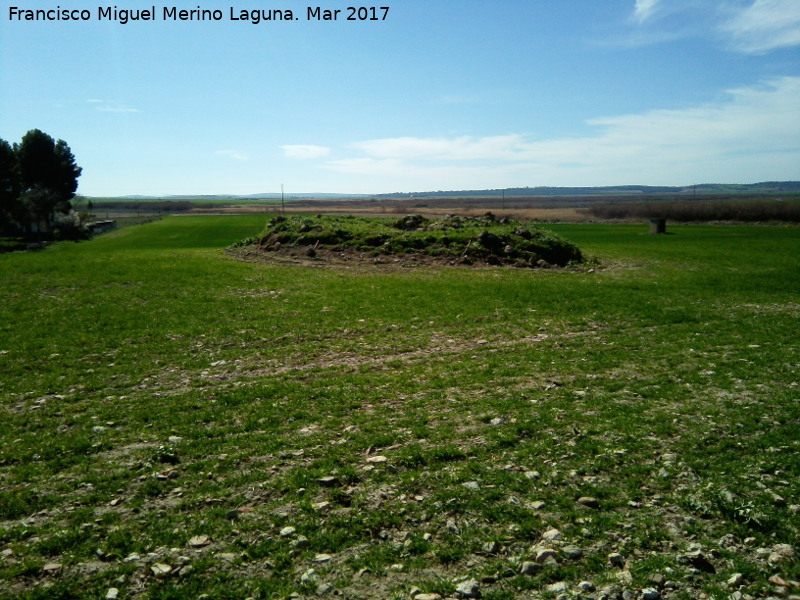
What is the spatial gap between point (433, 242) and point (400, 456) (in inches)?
→ 1100

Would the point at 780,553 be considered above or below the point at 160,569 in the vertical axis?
above

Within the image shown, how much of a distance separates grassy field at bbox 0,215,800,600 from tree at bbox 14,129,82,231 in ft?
226

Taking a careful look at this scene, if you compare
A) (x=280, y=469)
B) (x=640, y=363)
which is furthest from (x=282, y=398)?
(x=640, y=363)

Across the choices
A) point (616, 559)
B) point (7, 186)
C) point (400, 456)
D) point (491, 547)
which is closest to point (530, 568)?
point (491, 547)

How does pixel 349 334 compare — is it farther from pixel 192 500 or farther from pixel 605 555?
pixel 605 555

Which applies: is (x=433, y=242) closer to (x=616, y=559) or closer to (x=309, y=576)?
(x=616, y=559)

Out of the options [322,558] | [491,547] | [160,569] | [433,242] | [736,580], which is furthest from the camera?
[433,242]

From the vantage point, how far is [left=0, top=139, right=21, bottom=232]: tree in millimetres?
62188

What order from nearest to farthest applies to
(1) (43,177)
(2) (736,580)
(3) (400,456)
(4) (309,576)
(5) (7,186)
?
(2) (736,580)
(4) (309,576)
(3) (400,456)
(5) (7,186)
(1) (43,177)

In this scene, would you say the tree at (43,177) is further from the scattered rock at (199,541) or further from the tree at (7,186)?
the scattered rock at (199,541)

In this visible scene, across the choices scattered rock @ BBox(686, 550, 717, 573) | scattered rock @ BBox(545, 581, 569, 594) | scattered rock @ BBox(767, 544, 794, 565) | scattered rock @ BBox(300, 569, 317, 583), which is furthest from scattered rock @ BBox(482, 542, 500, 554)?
scattered rock @ BBox(767, 544, 794, 565)

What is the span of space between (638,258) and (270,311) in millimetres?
27521

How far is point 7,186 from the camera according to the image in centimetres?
6303

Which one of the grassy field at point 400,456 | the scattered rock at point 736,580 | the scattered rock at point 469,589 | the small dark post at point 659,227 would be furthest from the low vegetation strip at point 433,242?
the small dark post at point 659,227
